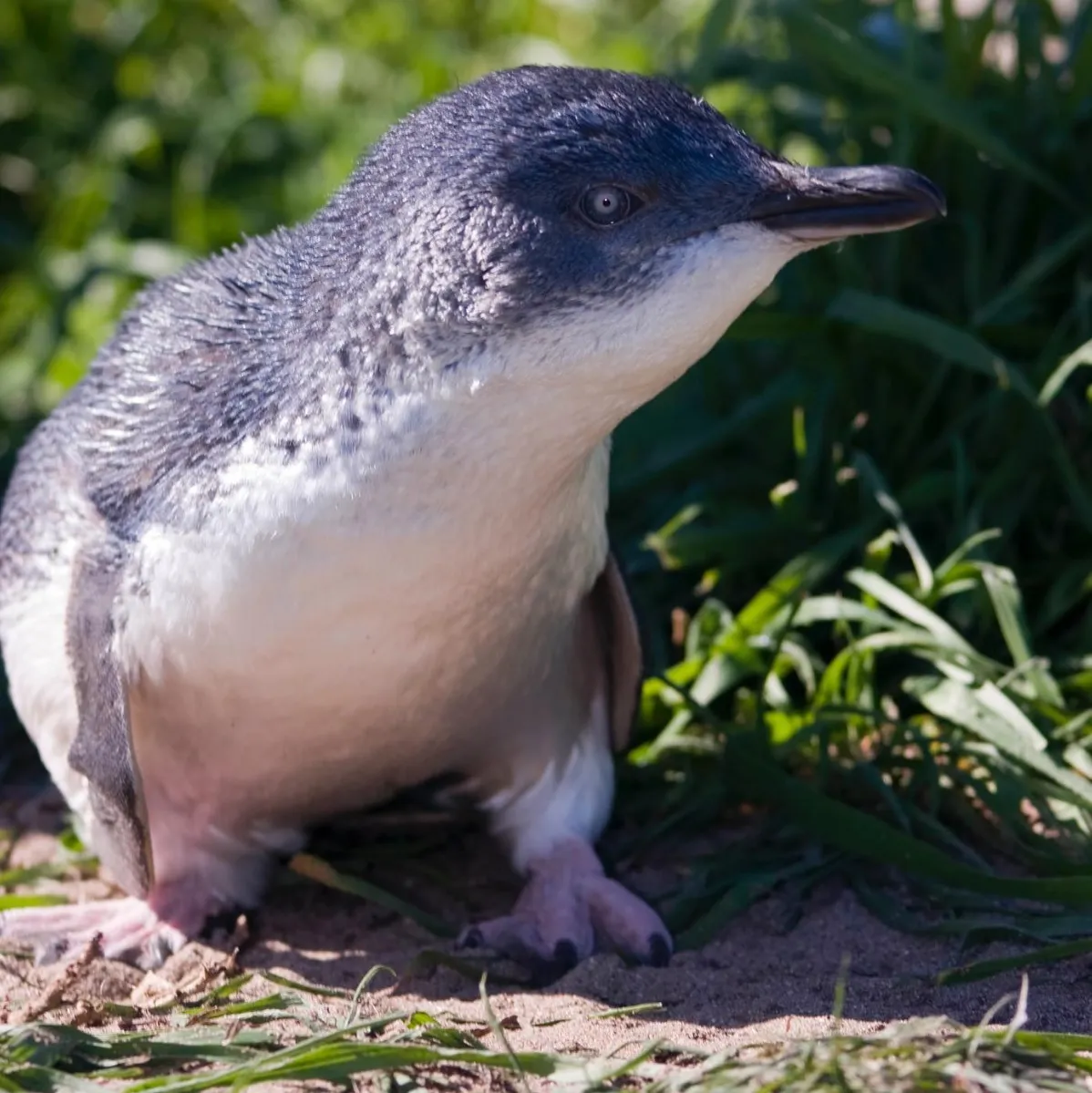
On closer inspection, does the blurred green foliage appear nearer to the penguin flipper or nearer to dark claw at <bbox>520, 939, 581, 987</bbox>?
the penguin flipper

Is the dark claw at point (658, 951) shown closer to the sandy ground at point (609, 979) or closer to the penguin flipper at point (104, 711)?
the sandy ground at point (609, 979)

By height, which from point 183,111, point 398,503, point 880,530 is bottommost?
point 880,530

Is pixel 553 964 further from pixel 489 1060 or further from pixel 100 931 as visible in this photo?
pixel 100 931

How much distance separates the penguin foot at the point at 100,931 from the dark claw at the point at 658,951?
82 centimetres

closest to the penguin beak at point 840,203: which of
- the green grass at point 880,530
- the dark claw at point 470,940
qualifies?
the green grass at point 880,530

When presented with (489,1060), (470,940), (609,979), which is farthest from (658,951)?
(489,1060)

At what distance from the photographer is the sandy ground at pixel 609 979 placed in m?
2.71

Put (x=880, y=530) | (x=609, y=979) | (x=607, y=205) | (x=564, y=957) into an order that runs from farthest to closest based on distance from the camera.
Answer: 1. (x=880, y=530)
2. (x=564, y=957)
3. (x=609, y=979)
4. (x=607, y=205)

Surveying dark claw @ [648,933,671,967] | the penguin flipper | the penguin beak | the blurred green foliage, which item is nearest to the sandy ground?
dark claw @ [648,933,671,967]

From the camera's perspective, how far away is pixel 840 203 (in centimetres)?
274

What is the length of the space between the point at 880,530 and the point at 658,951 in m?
1.25

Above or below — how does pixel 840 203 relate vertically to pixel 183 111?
below

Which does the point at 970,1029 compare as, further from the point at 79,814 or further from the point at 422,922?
the point at 79,814

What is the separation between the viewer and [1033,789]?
3326mm
